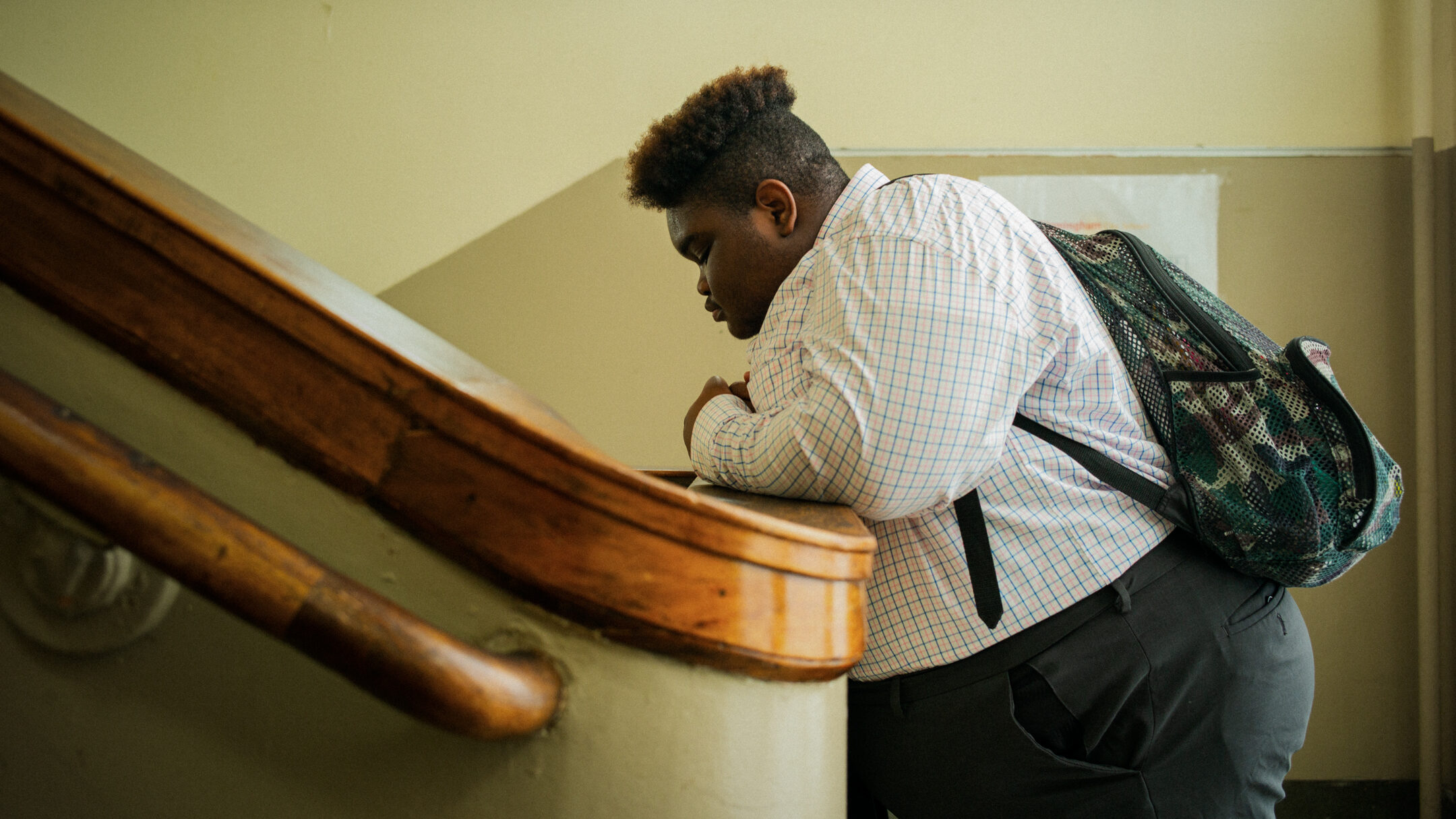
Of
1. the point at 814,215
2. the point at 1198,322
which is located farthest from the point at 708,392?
the point at 1198,322

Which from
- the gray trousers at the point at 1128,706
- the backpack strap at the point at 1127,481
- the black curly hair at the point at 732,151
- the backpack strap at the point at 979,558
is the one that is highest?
the black curly hair at the point at 732,151

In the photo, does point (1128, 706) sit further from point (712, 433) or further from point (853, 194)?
point (853, 194)

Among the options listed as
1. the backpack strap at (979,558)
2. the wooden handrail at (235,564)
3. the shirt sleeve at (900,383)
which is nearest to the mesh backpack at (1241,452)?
the backpack strap at (979,558)

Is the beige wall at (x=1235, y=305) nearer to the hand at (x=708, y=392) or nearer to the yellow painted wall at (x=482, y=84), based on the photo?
the yellow painted wall at (x=482, y=84)

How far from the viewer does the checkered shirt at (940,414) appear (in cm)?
62

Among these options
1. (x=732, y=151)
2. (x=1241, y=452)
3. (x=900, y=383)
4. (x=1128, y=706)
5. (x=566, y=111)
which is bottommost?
(x=1128, y=706)

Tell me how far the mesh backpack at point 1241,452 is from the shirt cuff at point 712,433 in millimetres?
228

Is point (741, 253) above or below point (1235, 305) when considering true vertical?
above

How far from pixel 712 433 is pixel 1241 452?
486 mm

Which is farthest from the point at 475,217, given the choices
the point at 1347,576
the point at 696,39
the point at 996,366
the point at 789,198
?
the point at 1347,576

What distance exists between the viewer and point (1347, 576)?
6.32ft

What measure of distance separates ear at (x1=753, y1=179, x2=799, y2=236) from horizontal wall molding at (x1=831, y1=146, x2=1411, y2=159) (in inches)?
43.4

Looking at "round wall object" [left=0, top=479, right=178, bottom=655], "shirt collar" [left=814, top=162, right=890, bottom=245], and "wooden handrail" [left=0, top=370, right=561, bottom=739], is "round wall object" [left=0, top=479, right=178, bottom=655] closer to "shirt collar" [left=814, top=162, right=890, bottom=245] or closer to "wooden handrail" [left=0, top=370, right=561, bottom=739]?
"wooden handrail" [left=0, top=370, right=561, bottom=739]

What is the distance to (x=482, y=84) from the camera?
6.73 ft
